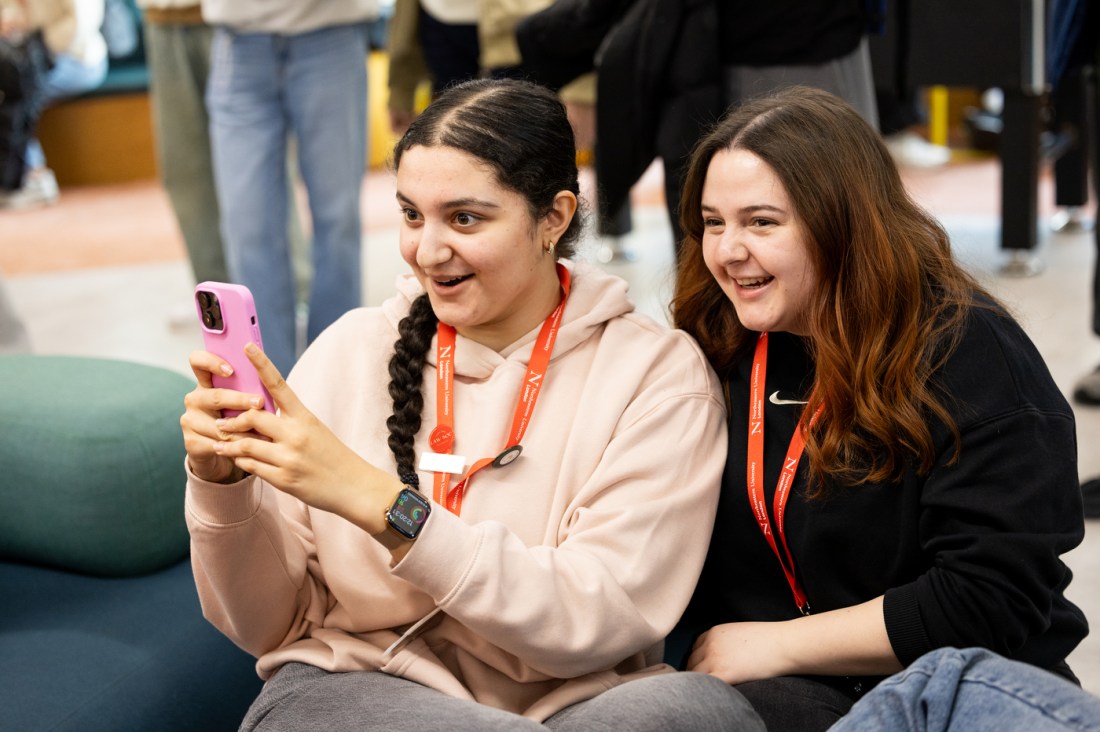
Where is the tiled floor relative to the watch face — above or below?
below

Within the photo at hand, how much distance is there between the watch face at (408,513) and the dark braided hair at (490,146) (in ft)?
0.67

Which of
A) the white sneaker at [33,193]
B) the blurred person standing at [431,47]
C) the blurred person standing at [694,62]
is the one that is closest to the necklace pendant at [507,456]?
the blurred person standing at [694,62]

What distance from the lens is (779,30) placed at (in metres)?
2.67

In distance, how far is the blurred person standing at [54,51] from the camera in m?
7.14

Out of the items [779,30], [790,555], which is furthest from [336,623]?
[779,30]

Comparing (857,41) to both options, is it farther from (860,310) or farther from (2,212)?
(2,212)

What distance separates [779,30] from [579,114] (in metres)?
0.79

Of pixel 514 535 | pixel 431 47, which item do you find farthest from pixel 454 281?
pixel 431 47

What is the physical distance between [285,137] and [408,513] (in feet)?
8.11

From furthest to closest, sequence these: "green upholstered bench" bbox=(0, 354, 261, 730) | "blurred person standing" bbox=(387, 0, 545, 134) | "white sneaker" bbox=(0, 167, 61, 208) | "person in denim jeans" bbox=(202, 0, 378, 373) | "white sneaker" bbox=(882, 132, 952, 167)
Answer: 1. "white sneaker" bbox=(0, 167, 61, 208)
2. "white sneaker" bbox=(882, 132, 952, 167)
3. "blurred person standing" bbox=(387, 0, 545, 134)
4. "person in denim jeans" bbox=(202, 0, 378, 373)
5. "green upholstered bench" bbox=(0, 354, 261, 730)

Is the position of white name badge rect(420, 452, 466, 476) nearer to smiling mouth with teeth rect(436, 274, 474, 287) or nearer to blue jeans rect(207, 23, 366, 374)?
smiling mouth with teeth rect(436, 274, 474, 287)

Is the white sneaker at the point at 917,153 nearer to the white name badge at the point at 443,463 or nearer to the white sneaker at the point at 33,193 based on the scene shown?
the white sneaker at the point at 33,193

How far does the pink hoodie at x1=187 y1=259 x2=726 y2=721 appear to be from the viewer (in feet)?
5.08

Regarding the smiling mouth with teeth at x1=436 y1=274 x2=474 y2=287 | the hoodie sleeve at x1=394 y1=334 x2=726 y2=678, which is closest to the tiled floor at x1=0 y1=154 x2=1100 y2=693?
the hoodie sleeve at x1=394 y1=334 x2=726 y2=678
